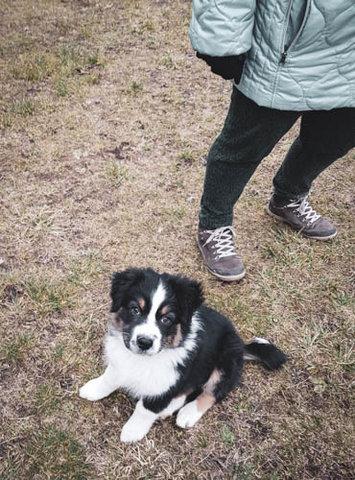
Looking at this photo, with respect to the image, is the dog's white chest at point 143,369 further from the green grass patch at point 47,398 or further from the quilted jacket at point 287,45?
the quilted jacket at point 287,45

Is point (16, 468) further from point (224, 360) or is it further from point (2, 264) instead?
point (2, 264)

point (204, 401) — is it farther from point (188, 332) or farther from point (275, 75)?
point (275, 75)

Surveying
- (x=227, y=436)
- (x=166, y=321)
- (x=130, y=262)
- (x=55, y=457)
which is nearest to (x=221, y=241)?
(x=130, y=262)

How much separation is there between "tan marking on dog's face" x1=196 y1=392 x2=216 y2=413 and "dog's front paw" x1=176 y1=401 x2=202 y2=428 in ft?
0.07

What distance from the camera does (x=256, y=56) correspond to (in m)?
2.08

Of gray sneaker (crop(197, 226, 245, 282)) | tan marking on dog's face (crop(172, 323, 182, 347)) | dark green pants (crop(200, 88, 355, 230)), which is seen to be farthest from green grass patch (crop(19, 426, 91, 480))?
dark green pants (crop(200, 88, 355, 230))

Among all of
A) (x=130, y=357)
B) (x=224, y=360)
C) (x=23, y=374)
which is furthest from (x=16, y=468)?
(x=224, y=360)

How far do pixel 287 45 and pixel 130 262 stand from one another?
1722 mm

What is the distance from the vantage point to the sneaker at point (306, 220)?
11.0 feet

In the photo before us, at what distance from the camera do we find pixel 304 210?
11.0 ft

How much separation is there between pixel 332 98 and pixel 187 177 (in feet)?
5.76

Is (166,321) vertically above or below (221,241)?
above

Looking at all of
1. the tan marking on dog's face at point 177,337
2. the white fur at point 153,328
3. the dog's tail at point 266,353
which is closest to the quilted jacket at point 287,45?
the white fur at point 153,328

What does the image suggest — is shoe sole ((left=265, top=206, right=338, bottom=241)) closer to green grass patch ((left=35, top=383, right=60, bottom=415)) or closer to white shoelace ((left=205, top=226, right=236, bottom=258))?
white shoelace ((left=205, top=226, right=236, bottom=258))
